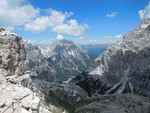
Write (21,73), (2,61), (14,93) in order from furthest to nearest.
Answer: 1. (21,73)
2. (2,61)
3. (14,93)

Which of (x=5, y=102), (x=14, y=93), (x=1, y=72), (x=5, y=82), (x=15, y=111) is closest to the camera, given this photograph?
(x=15, y=111)

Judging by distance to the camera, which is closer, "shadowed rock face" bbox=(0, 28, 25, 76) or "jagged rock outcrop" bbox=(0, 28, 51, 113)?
"jagged rock outcrop" bbox=(0, 28, 51, 113)

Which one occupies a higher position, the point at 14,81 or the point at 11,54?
the point at 11,54

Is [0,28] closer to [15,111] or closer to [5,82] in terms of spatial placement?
[5,82]

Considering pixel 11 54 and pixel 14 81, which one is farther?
pixel 11 54

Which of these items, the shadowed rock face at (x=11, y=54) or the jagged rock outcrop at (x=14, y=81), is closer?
the jagged rock outcrop at (x=14, y=81)

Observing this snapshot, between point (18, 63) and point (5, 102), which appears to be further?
point (18, 63)

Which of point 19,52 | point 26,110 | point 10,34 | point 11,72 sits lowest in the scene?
point 26,110

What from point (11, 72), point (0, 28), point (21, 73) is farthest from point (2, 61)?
point (0, 28)
